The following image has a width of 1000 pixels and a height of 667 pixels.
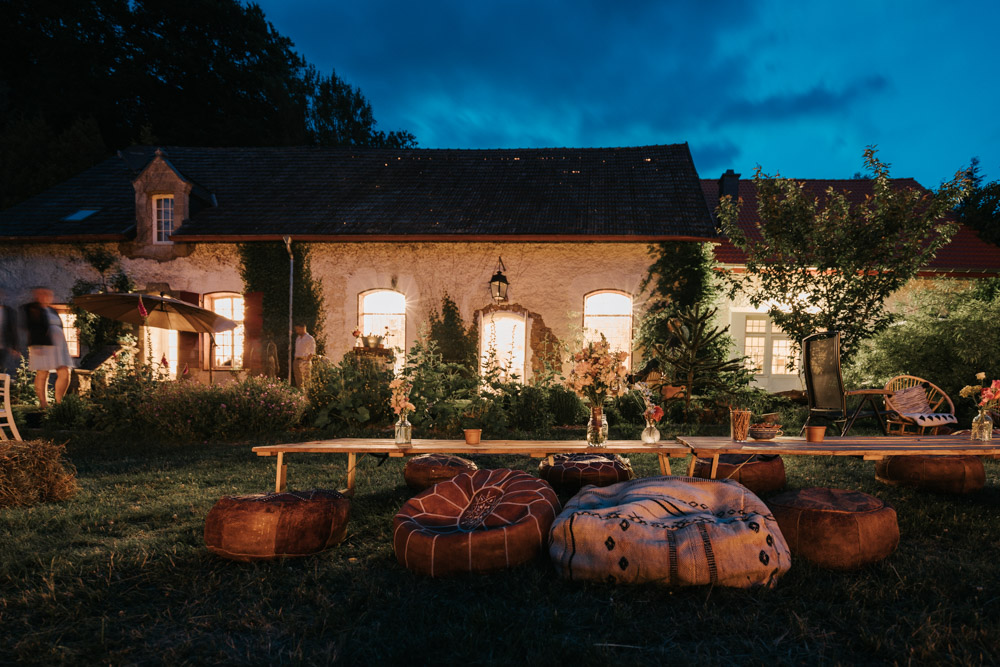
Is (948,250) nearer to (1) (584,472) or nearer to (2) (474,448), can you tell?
(1) (584,472)

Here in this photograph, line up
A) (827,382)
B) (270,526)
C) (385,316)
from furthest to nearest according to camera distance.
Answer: (385,316) < (827,382) < (270,526)

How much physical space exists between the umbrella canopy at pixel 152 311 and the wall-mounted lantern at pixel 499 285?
4.60m

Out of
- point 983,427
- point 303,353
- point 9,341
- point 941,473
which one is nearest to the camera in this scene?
point 983,427

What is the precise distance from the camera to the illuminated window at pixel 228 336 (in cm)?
1130

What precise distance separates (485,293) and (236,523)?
312 inches

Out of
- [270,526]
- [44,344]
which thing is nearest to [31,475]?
[270,526]

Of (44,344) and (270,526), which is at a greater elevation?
(44,344)

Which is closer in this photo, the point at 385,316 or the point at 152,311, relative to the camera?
the point at 152,311

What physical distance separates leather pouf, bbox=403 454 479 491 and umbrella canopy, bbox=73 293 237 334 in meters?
5.52

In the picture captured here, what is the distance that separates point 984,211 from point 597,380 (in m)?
17.3

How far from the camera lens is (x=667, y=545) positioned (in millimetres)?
2697

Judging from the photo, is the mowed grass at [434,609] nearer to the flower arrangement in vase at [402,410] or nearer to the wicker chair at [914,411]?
the flower arrangement in vase at [402,410]

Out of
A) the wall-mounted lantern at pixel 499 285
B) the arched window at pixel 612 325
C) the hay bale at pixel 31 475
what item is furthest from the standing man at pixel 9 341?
the arched window at pixel 612 325

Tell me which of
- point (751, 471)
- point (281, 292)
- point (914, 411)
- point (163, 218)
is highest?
point (163, 218)
